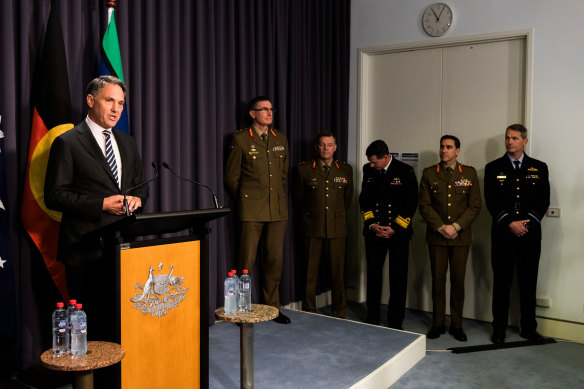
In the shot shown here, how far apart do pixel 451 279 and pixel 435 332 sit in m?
0.43

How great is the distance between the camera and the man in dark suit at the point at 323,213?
4.80 meters

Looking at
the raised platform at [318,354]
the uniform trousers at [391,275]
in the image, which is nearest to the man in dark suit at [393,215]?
the uniform trousers at [391,275]

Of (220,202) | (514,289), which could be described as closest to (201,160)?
(220,202)

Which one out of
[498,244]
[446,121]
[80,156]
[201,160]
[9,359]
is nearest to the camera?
[80,156]

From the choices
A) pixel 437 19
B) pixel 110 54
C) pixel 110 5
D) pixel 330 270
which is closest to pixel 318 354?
pixel 330 270

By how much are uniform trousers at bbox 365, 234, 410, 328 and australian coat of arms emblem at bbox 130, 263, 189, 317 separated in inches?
95.1

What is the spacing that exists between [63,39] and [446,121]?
3.29 meters

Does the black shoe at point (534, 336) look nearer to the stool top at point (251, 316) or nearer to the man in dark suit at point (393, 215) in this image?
the man in dark suit at point (393, 215)

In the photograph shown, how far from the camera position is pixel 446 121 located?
5.21 meters

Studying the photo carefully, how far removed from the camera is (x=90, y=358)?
6.99 feet

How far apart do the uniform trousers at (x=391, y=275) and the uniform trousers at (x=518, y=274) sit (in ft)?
2.22

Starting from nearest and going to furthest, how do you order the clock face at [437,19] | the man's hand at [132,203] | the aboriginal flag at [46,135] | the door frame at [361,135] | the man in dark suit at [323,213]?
the man's hand at [132,203]
the aboriginal flag at [46,135]
the man in dark suit at [323,213]
the clock face at [437,19]
the door frame at [361,135]

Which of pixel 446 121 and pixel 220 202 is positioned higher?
pixel 446 121

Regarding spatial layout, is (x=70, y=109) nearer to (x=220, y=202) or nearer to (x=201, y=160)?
(x=201, y=160)
